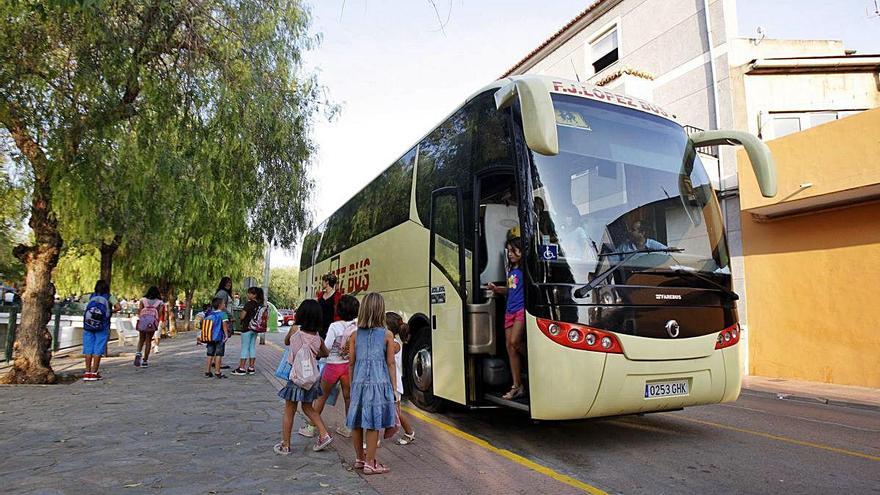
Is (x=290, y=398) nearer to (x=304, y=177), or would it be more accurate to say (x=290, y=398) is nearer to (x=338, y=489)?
(x=338, y=489)

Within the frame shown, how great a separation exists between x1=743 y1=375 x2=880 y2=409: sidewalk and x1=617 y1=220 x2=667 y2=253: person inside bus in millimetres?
6367

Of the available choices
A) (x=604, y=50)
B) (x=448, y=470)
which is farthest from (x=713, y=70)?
(x=448, y=470)

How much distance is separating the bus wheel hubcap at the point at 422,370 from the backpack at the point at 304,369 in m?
2.09

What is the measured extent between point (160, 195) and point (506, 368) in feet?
24.8

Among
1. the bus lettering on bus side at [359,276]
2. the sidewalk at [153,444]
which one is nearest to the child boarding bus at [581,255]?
the sidewalk at [153,444]

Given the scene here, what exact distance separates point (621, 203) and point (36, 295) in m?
9.57

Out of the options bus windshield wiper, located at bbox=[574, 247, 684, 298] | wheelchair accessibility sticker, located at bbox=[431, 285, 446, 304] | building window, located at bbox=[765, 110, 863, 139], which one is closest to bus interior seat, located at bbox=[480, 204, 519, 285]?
wheelchair accessibility sticker, located at bbox=[431, 285, 446, 304]

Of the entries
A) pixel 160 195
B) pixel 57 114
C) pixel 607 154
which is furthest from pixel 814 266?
pixel 57 114

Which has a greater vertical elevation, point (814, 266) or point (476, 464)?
point (814, 266)

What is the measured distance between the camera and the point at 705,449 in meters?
5.43

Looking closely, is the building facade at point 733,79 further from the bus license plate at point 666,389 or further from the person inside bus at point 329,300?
the person inside bus at point 329,300

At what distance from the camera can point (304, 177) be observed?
14094mm

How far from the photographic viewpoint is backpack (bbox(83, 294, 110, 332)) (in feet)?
32.2

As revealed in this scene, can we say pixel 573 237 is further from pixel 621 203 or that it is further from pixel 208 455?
pixel 208 455
